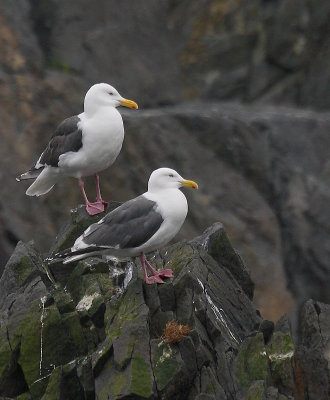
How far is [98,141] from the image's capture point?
15367 mm

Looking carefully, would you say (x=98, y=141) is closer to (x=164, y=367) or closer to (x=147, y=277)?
(x=147, y=277)

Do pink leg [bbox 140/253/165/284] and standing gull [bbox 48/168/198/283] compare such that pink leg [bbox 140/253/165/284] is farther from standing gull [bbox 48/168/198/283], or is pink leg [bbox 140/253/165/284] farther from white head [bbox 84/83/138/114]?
white head [bbox 84/83/138/114]

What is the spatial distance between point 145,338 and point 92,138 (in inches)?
147

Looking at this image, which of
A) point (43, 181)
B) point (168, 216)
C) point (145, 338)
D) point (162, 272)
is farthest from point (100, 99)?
point (145, 338)

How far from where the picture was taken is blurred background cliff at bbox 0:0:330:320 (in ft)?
81.5

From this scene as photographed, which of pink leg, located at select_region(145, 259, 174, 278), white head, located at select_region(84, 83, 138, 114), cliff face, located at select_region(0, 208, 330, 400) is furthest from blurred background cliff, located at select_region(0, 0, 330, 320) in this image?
pink leg, located at select_region(145, 259, 174, 278)

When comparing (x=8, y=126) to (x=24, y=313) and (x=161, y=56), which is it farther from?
(x=24, y=313)

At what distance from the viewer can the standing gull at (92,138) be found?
15375 mm

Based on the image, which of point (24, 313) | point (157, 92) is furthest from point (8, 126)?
point (24, 313)

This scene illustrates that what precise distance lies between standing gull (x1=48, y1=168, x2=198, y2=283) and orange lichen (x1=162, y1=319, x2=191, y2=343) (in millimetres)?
936

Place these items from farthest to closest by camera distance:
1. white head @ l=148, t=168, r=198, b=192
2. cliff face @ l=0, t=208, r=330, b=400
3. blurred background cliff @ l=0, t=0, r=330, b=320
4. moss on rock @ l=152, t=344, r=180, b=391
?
blurred background cliff @ l=0, t=0, r=330, b=320 < white head @ l=148, t=168, r=198, b=192 < cliff face @ l=0, t=208, r=330, b=400 < moss on rock @ l=152, t=344, r=180, b=391

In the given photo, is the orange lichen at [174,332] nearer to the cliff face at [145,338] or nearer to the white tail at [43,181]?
the cliff face at [145,338]

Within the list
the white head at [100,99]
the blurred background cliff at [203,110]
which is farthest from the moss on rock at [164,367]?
the blurred background cliff at [203,110]

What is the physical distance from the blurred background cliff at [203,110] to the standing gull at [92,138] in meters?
8.70
